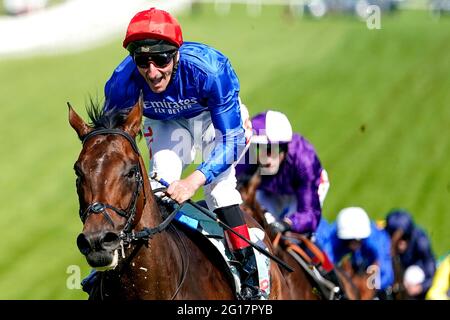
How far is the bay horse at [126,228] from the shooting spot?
4.18 meters

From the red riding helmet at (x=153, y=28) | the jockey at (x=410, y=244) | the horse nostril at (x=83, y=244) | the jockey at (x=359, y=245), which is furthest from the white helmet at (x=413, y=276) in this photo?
the horse nostril at (x=83, y=244)

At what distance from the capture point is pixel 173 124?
5.41m

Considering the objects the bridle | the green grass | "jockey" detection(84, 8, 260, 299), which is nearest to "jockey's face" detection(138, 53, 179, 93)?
"jockey" detection(84, 8, 260, 299)

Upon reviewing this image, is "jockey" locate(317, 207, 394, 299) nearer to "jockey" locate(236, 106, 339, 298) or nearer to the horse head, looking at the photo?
"jockey" locate(236, 106, 339, 298)

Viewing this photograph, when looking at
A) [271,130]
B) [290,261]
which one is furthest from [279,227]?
[271,130]

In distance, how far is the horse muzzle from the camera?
162 inches

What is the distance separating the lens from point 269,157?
7.20 m

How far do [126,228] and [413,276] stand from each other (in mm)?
5839

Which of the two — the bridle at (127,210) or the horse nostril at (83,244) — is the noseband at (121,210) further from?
the horse nostril at (83,244)

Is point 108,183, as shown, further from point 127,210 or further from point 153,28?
point 153,28

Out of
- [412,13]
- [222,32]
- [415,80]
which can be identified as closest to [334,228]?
[415,80]

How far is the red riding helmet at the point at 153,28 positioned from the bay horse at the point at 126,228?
1.30 feet

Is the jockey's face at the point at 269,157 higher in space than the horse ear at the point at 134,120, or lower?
lower
